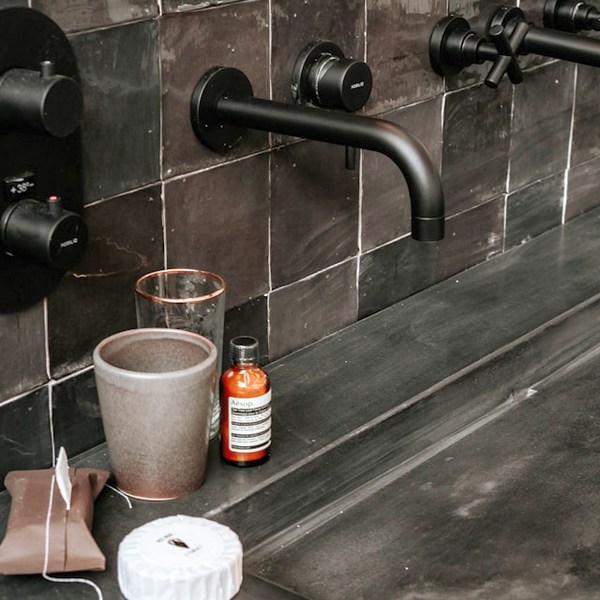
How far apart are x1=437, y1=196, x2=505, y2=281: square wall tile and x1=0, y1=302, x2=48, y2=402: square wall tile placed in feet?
2.76

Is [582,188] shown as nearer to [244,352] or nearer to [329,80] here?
[329,80]

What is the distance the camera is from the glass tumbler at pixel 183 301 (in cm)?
153

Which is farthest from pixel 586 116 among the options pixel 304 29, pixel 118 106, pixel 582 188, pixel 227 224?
Result: pixel 118 106

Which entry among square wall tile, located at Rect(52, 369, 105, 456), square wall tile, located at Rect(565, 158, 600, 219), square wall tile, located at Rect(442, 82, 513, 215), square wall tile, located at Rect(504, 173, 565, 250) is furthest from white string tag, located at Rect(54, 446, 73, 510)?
square wall tile, located at Rect(565, 158, 600, 219)

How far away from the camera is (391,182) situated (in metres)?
1.96

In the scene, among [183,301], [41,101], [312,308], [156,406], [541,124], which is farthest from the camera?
[541,124]

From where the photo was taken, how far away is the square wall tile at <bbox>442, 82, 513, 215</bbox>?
6.70 feet

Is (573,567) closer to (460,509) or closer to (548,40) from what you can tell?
(460,509)

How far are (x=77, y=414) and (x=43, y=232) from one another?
11.8 inches

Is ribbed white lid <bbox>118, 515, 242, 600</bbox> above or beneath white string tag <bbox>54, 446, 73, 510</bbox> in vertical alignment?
beneath

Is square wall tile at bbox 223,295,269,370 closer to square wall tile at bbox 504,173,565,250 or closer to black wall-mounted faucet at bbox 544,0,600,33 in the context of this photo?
square wall tile at bbox 504,173,565,250

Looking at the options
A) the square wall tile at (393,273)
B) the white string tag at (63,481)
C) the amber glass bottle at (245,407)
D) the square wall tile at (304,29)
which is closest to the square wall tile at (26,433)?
the white string tag at (63,481)

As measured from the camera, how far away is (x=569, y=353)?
6.46 ft

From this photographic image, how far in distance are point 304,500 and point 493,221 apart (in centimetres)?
83
